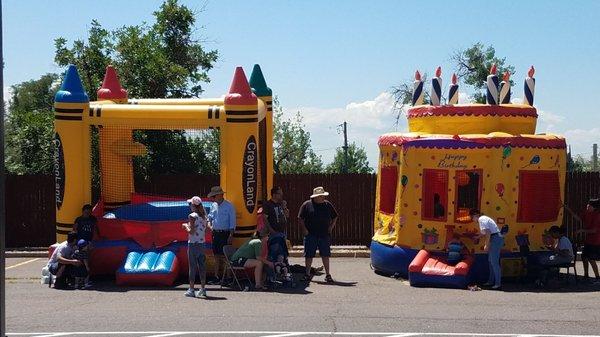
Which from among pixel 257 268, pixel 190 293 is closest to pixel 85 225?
pixel 190 293

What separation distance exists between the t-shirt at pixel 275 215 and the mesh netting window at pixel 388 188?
89.4 inches

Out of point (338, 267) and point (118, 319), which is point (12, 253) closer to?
point (338, 267)

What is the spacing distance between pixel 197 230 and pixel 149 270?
1.48 metres

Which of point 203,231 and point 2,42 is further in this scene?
point 203,231

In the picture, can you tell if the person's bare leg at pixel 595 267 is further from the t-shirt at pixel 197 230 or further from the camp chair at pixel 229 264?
the t-shirt at pixel 197 230

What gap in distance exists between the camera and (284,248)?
1404 cm

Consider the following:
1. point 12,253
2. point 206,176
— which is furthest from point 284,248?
point 12,253

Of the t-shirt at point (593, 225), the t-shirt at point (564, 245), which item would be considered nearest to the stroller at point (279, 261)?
the t-shirt at point (564, 245)

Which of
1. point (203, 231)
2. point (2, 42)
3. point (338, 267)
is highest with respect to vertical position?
point (2, 42)

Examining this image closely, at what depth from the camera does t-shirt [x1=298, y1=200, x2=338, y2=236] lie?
14352 mm

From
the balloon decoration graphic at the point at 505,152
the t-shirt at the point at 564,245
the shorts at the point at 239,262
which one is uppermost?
the balloon decoration graphic at the point at 505,152

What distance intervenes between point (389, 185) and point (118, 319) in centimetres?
643

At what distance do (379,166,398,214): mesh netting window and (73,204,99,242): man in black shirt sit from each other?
5.24 m

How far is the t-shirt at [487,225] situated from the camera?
1359 centimetres
